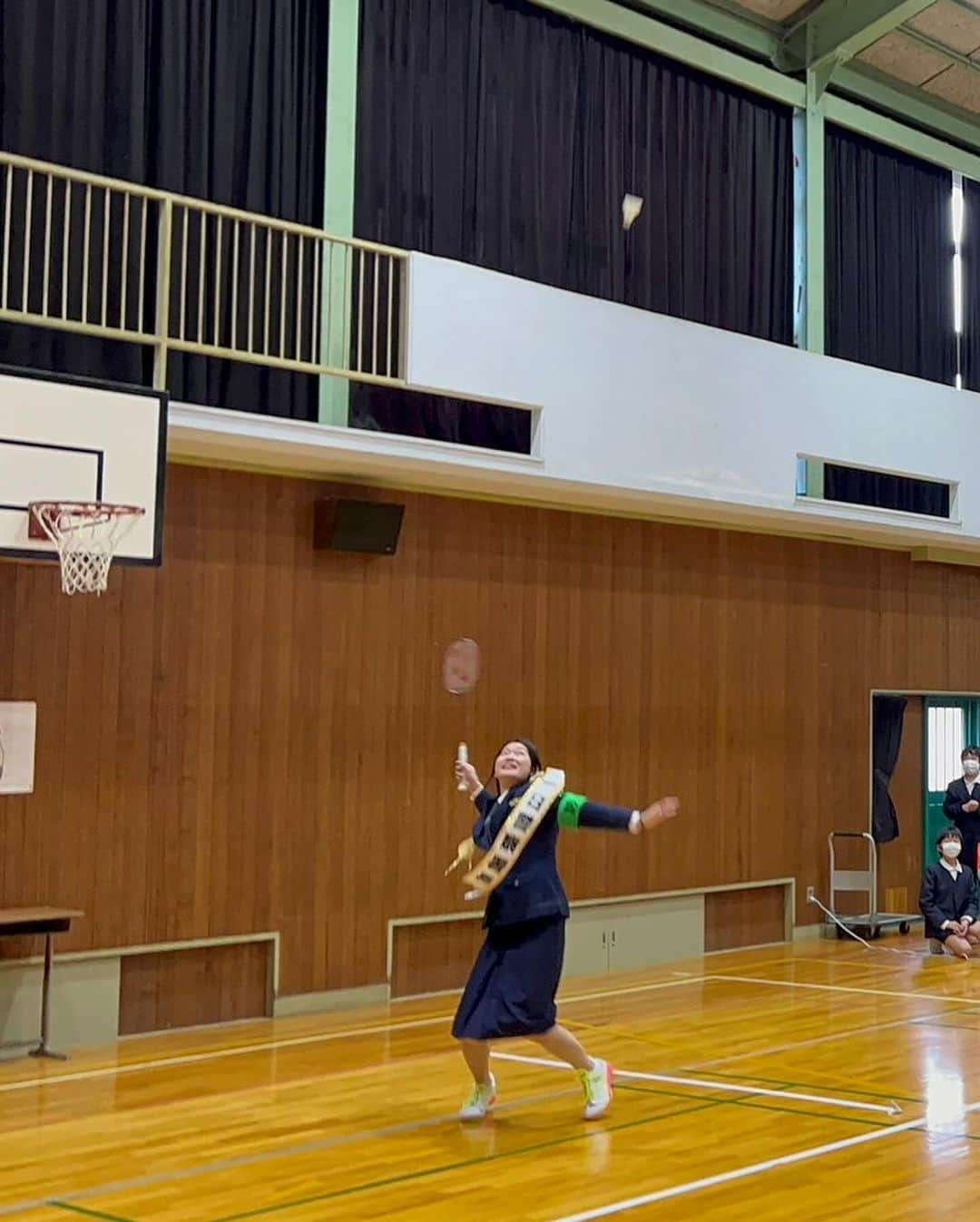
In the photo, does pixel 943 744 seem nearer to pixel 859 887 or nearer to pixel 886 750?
pixel 886 750

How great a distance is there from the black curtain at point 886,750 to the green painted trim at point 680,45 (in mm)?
5931

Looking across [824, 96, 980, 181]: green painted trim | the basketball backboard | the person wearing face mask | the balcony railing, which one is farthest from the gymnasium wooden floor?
[824, 96, 980, 181]: green painted trim

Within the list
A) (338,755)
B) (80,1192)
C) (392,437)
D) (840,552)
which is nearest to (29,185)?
(392,437)

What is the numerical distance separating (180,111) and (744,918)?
27.2ft

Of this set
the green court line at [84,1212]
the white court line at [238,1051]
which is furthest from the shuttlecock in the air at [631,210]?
the green court line at [84,1212]

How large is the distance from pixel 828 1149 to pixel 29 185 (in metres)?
6.58

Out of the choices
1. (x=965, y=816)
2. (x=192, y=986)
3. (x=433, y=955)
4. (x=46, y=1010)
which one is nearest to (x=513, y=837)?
(x=46, y=1010)

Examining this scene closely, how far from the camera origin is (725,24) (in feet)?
50.5

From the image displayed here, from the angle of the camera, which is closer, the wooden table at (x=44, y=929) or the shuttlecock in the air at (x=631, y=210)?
the wooden table at (x=44, y=929)

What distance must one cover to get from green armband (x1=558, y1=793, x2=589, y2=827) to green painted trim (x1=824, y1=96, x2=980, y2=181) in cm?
1057

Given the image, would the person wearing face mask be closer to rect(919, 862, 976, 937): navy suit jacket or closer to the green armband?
rect(919, 862, 976, 937): navy suit jacket

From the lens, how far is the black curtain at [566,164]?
12641 mm

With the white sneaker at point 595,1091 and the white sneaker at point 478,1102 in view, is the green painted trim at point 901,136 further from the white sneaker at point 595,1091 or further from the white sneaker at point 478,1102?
the white sneaker at point 478,1102

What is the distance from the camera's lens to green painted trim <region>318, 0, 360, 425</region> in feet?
39.1
